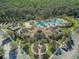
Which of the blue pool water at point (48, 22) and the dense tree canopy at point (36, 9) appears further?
the dense tree canopy at point (36, 9)

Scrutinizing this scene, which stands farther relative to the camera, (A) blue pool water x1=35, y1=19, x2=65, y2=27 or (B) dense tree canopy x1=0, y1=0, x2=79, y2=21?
(B) dense tree canopy x1=0, y1=0, x2=79, y2=21

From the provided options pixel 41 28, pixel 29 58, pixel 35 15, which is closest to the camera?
pixel 29 58

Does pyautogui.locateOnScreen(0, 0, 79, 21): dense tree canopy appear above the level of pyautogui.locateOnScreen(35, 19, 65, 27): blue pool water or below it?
above

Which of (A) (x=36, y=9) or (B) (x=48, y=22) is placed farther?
(A) (x=36, y=9)

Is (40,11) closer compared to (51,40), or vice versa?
(51,40)

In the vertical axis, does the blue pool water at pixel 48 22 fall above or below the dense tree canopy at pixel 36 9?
below

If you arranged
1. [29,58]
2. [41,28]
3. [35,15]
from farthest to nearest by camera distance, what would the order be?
[35,15], [41,28], [29,58]

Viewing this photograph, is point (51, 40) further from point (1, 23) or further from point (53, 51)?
point (1, 23)

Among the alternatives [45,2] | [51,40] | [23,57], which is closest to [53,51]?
[51,40]

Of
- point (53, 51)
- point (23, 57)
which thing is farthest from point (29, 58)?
point (53, 51)
